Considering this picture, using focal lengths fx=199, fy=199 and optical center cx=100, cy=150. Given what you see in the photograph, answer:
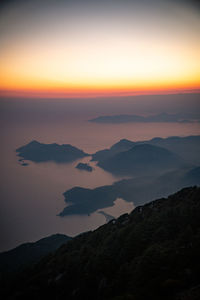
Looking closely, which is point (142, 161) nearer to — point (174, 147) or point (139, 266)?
point (174, 147)

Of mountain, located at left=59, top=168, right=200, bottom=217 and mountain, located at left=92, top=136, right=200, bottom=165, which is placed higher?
mountain, located at left=92, top=136, right=200, bottom=165

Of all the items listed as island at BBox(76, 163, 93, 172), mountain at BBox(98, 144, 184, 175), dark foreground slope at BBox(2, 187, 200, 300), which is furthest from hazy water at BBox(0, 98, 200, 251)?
dark foreground slope at BBox(2, 187, 200, 300)

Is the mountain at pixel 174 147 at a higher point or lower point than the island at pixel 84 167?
higher

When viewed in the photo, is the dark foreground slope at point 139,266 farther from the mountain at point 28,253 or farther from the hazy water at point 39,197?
the hazy water at point 39,197

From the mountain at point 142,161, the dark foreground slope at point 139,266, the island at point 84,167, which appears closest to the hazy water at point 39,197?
the island at point 84,167

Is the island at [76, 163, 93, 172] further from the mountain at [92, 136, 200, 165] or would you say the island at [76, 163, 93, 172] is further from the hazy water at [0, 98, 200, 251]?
the mountain at [92, 136, 200, 165]

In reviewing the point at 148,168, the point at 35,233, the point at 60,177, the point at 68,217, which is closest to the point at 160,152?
the point at 148,168
